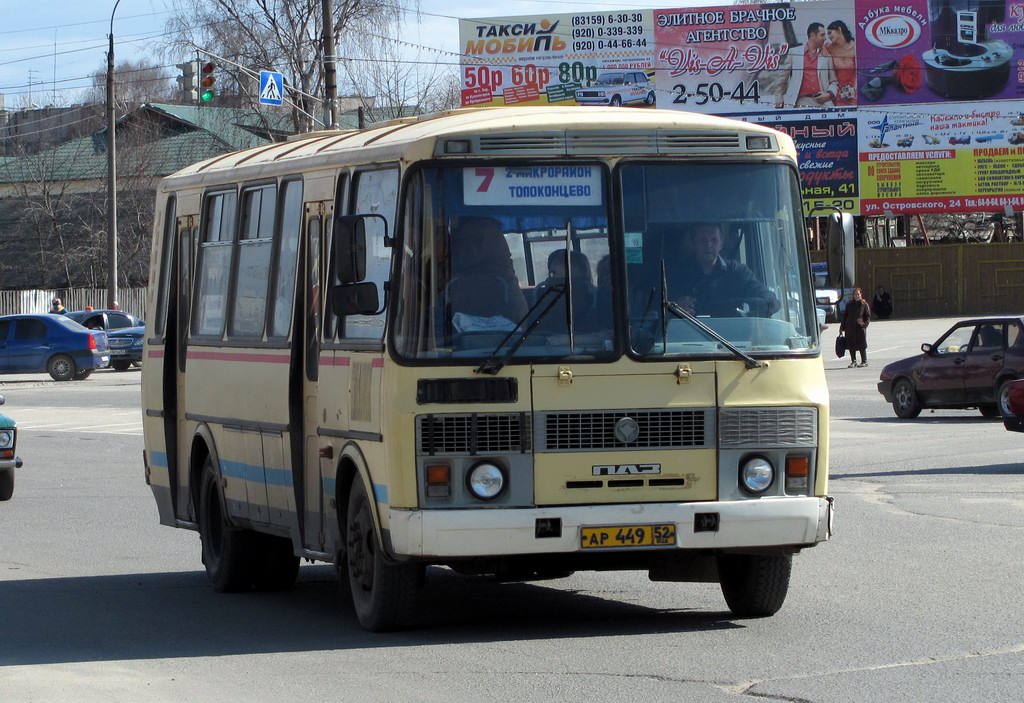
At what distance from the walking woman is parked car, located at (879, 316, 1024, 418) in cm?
940

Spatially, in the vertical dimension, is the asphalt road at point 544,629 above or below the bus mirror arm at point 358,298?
below

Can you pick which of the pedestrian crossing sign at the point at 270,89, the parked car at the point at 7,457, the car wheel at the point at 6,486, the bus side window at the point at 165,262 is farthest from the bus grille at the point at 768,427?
the pedestrian crossing sign at the point at 270,89

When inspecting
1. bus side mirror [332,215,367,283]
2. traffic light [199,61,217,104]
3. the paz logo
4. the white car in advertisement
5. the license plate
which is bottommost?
the license plate

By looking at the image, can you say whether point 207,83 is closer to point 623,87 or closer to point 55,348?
point 55,348

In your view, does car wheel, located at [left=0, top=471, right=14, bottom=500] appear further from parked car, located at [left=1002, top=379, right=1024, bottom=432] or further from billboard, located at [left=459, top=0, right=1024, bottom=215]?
billboard, located at [left=459, top=0, right=1024, bottom=215]

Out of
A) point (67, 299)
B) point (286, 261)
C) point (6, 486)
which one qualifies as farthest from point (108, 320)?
point (286, 261)

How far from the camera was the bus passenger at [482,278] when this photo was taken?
8375 millimetres

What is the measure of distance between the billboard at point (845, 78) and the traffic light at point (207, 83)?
74.6 feet

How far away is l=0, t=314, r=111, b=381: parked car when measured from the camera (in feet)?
136

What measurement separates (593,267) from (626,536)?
1.27m

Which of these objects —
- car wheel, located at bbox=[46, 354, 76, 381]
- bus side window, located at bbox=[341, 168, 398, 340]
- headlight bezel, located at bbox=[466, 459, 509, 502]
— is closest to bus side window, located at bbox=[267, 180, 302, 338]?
bus side window, located at bbox=[341, 168, 398, 340]

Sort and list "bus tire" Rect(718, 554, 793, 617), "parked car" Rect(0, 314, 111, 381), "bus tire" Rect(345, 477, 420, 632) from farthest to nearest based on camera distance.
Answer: "parked car" Rect(0, 314, 111, 381) < "bus tire" Rect(718, 554, 793, 617) < "bus tire" Rect(345, 477, 420, 632)

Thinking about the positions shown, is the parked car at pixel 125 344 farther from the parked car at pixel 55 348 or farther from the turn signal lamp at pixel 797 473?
the turn signal lamp at pixel 797 473

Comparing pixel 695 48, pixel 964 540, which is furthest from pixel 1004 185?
pixel 964 540
